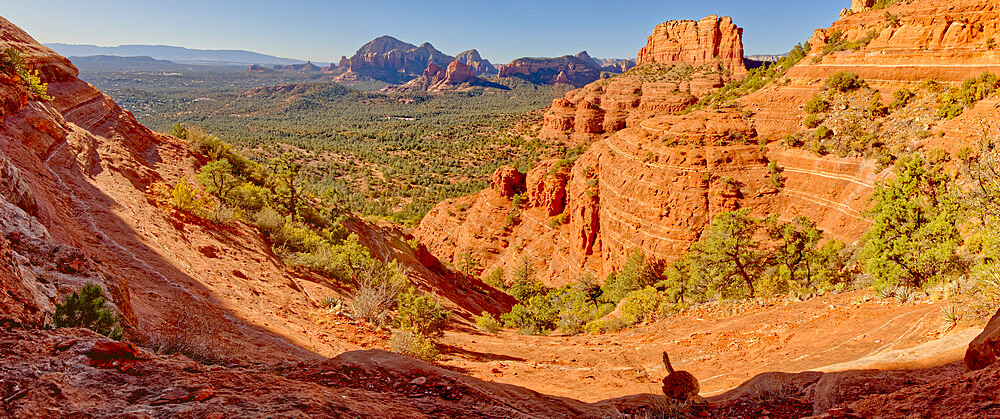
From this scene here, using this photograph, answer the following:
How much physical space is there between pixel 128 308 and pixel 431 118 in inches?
6424

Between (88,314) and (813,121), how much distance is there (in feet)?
120

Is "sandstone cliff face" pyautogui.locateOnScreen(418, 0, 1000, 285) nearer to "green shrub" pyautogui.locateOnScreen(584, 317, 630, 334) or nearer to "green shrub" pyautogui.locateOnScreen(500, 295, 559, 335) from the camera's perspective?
"green shrub" pyautogui.locateOnScreen(500, 295, 559, 335)

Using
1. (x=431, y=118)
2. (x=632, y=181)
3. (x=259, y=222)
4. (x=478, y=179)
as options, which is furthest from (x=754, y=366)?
(x=431, y=118)

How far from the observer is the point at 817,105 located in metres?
28.9

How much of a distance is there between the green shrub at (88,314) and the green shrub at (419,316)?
296 inches

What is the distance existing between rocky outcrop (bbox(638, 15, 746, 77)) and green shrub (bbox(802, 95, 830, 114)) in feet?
190

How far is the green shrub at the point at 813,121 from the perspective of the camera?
93.0 feet

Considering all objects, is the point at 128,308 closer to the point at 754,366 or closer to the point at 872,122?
the point at 754,366

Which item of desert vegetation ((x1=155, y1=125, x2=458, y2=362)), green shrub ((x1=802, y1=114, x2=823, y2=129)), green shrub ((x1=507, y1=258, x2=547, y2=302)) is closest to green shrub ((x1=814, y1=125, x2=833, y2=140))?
green shrub ((x1=802, y1=114, x2=823, y2=129))

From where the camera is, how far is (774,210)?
27.2 m

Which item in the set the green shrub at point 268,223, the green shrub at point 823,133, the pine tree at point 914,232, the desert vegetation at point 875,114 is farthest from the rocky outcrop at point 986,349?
the green shrub at point 823,133

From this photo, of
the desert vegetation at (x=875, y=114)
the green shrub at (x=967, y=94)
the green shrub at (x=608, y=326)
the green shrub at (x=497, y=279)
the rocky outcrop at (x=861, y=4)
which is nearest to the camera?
the green shrub at (x=608, y=326)

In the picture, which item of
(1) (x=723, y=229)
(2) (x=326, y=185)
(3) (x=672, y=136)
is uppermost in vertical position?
(3) (x=672, y=136)

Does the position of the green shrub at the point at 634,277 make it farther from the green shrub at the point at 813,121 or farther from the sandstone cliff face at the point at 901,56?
the green shrub at the point at 813,121
